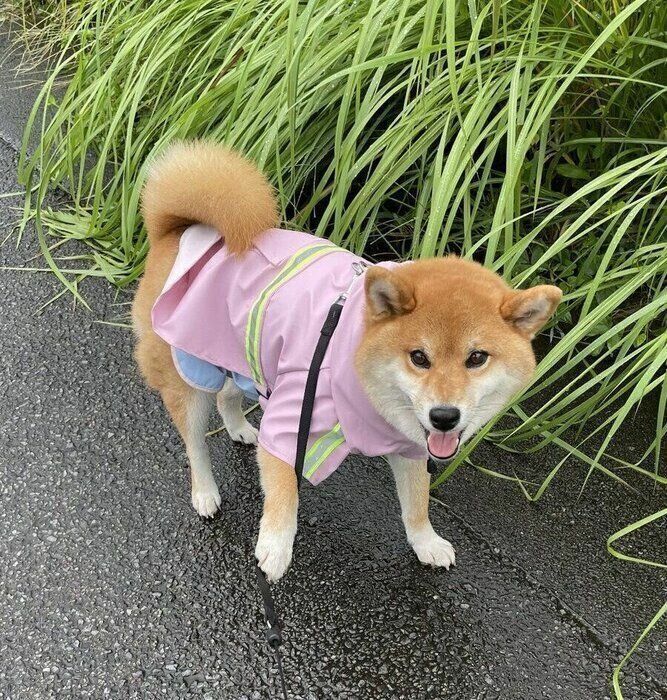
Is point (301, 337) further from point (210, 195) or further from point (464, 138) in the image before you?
point (464, 138)

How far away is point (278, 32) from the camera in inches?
121

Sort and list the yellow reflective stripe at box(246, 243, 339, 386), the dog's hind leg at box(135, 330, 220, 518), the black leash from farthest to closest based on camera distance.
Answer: the dog's hind leg at box(135, 330, 220, 518)
the yellow reflective stripe at box(246, 243, 339, 386)
the black leash

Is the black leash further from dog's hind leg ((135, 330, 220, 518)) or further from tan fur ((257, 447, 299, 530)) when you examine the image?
dog's hind leg ((135, 330, 220, 518))

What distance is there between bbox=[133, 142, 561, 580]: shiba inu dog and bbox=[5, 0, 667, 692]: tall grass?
0.42 m

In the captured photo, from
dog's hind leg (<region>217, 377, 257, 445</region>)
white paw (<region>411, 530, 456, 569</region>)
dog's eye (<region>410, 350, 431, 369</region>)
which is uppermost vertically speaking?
dog's eye (<region>410, 350, 431, 369</region>)

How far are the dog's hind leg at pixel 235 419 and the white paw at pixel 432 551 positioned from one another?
0.70 metres

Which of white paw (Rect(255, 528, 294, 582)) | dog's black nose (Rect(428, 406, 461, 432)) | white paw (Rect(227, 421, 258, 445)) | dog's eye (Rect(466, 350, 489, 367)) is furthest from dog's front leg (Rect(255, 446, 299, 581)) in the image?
white paw (Rect(227, 421, 258, 445))

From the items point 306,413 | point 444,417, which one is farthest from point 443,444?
point 306,413

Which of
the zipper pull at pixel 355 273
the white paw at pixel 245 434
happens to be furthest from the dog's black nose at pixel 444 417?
the white paw at pixel 245 434

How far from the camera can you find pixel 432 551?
89.4 inches

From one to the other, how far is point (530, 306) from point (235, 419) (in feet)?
4.01

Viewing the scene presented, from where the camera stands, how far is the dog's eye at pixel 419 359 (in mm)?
1812

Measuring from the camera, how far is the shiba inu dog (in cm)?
180

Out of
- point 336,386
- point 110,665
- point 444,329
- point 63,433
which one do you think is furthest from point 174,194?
point 110,665
